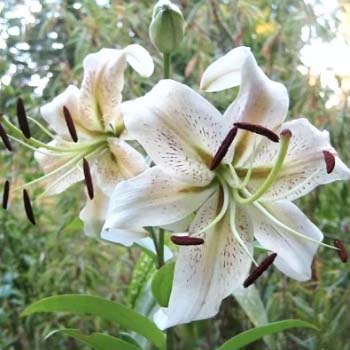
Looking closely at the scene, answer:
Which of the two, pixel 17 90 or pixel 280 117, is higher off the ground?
pixel 280 117

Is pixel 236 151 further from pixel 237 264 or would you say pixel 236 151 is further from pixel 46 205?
pixel 46 205

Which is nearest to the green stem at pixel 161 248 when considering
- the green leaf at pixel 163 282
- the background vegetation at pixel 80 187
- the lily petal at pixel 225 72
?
the green leaf at pixel 163 282

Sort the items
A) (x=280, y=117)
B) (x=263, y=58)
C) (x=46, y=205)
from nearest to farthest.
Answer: (x=280, y=117), (x=263, y=58), (x=46, y=205)

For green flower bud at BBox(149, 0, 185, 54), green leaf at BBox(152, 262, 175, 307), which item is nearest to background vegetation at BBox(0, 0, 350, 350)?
green leaf at BBox(152, 262, 175, 307)

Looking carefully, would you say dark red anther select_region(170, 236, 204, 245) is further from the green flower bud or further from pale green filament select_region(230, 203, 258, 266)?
the green flower bud

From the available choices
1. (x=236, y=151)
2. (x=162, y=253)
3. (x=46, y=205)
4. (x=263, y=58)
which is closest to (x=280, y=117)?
(x=236, y=151)

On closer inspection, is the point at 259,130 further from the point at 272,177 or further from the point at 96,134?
the point at 96,134
